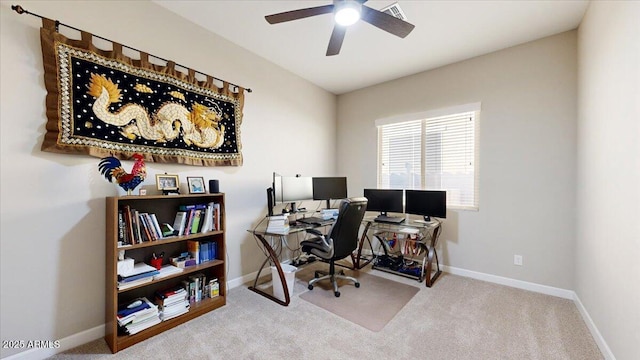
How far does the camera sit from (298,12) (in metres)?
1.82

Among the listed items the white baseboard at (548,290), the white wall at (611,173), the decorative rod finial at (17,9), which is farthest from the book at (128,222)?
the white baseboard at (548,290)

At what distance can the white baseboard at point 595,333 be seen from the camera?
1.72 meters

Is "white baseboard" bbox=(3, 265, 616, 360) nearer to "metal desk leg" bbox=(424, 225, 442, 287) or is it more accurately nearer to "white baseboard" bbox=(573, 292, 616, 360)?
"white baseboard" bbox=(573, 292, 616, 360)

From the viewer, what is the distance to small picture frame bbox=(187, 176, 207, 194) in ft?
7.79

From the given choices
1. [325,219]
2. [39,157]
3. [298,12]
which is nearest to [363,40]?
[298,12]

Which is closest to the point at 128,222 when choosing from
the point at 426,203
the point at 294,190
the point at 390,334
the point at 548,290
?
the point at 294,190

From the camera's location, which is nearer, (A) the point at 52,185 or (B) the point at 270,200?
(A) the point at 52,185

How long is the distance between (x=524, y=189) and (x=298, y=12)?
2.98 m

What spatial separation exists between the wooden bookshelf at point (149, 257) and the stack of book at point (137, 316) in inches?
1.5

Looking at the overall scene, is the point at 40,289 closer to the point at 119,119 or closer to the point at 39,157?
the point at 39,157

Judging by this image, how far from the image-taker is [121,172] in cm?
188

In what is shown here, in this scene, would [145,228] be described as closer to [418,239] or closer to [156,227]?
[156,227]

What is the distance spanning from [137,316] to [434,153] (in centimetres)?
365

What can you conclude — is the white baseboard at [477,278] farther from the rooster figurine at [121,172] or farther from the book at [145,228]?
the rooster figurine at [121,172]
